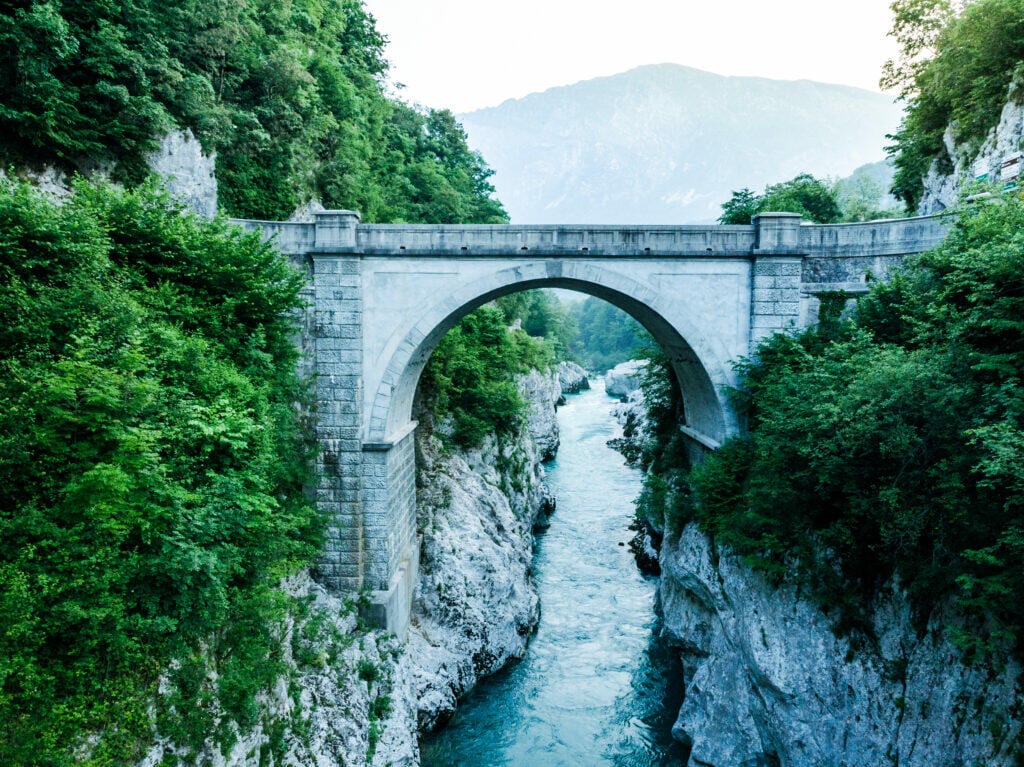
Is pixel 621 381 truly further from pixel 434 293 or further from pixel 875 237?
pixel 434 293

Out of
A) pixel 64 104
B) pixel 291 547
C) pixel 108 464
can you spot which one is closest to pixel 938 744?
pixel 291 547

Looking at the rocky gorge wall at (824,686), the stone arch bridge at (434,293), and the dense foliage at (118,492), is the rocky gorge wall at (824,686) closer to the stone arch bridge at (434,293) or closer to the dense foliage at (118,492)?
the stone arch bridge at (434,293)

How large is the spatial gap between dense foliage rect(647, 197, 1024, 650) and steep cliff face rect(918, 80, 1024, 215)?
6.16 m

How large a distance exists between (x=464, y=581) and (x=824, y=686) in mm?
9879

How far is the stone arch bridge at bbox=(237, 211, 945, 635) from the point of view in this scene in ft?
45.8

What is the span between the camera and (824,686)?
1037 centimetres

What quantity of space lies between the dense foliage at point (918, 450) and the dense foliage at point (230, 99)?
1663 cm

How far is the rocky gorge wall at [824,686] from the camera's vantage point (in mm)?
8141

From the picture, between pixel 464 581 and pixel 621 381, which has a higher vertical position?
pixel 621 381

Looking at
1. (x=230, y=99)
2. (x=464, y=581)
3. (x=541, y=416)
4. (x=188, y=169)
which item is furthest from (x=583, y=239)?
(x=541, y=416)

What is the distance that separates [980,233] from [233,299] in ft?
44.4

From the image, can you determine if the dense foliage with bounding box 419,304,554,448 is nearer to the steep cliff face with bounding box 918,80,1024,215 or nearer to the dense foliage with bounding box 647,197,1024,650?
the dense foliage with bounding box 647,197,1024,650

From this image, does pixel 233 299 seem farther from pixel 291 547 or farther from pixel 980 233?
pixel 980 233

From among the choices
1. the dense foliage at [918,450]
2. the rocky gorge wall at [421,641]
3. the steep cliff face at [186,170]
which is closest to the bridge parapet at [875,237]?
the dense foliage at [918,450]
